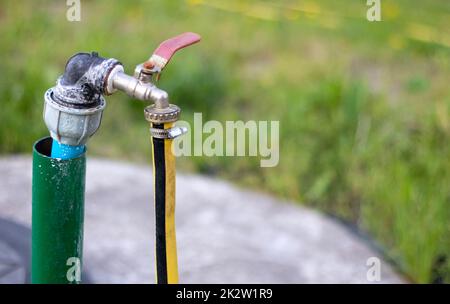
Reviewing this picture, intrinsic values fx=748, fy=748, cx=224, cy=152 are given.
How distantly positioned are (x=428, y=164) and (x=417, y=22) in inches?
89.0

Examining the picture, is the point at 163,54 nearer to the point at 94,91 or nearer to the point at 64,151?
the point at 94,91

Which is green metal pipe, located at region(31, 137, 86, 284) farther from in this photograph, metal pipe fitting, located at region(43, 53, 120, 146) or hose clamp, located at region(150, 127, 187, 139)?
hose clamp, located at region(150, 127, 187, 139)

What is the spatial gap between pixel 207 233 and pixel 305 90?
1446 millimetres

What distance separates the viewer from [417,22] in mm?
5230

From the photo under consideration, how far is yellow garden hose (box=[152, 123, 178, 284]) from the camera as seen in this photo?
5.14 ft

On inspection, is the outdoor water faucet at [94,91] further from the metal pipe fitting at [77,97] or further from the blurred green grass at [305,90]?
the blurred green grass at [305,90]

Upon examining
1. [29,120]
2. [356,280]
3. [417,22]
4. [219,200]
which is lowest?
[356,280]

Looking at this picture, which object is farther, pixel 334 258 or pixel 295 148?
pixel 295 148

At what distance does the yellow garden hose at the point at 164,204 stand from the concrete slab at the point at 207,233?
74 centimetres

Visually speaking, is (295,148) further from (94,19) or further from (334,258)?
(94,19)

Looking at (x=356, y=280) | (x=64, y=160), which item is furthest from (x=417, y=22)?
(x=64, y=160)

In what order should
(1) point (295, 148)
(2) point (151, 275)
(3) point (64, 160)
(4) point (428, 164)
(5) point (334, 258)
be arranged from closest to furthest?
(3) point (64, 160) < (2) point (151, 275) < (5) point (334, 258) < (4) point (428, 164) < (1) point (295, 148)

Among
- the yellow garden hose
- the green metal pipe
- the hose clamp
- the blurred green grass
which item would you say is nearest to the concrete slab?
the blurred green grass

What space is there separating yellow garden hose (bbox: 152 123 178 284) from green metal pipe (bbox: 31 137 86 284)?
0.72 feet
